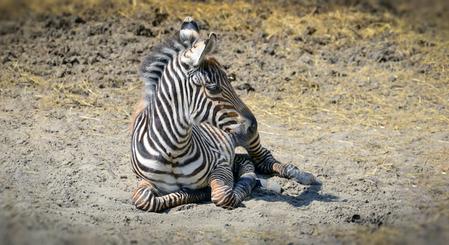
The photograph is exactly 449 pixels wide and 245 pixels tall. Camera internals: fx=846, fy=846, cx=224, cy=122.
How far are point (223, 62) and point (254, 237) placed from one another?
556 centimetres

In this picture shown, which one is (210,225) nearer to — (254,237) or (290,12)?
(254,237)

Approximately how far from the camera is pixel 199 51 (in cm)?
784

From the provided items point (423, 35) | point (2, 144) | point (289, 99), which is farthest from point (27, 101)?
point (423, 35)

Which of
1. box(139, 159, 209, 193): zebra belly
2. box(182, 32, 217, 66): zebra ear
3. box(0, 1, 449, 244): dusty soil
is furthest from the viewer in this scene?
box(139, 159, 209, 193): zebra belly

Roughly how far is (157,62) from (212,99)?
79 cm

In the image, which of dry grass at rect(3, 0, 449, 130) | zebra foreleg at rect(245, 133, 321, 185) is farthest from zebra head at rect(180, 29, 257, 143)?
dry grass at rect(3, 0, 449, 130)

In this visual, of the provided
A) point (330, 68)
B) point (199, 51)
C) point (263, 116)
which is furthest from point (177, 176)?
point (330, 68)

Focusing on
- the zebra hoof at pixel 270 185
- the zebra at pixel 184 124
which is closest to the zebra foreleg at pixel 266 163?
the zebra hoof at pixel 270 185

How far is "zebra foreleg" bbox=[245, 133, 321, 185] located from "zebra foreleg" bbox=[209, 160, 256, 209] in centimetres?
35

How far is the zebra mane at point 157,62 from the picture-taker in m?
8.22

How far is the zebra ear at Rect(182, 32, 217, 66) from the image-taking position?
7.73m

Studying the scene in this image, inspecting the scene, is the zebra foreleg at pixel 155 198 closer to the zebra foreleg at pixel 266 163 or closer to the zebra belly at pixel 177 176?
the zebra belly at pixel 177 176

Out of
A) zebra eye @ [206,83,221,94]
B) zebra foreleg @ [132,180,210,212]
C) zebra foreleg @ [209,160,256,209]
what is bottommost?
zebra foreleg @ [132,180,210,212]

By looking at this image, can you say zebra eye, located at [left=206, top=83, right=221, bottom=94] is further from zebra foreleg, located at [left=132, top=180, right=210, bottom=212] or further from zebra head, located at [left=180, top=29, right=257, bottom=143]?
zebra foreleg, located at [left=132, top=180, right=210, bottom=212]
